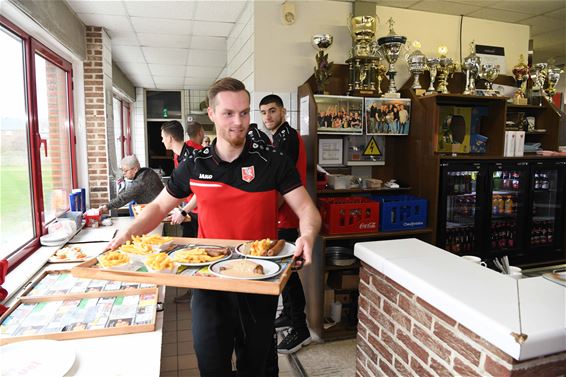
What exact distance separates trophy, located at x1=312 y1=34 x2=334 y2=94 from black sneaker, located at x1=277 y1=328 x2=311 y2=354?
6.90 ft

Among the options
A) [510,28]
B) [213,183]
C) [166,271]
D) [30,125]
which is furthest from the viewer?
[510,28]

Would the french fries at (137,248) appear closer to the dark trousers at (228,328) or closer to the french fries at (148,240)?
the french fries at (148,240)

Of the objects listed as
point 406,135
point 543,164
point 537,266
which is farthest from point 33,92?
point 537,266

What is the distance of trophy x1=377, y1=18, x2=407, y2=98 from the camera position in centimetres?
376

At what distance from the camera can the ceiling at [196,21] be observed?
13.2 ft

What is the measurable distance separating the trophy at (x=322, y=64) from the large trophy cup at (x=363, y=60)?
0.24 meters

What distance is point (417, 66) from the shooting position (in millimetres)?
3910

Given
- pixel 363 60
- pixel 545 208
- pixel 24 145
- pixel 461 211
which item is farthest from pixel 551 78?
pixel 24 145

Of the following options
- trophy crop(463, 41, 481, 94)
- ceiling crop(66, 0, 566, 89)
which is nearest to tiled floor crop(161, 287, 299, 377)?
ceiling crop(66, 0, 566, 89)

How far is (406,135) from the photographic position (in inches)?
153

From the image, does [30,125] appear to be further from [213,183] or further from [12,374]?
[12,374]

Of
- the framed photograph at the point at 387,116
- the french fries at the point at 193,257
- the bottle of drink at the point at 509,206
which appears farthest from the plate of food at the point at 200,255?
the bottle of drink at the point at 509,206

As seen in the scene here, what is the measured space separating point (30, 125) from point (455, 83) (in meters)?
4.12

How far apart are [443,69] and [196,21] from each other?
8.94 ft
